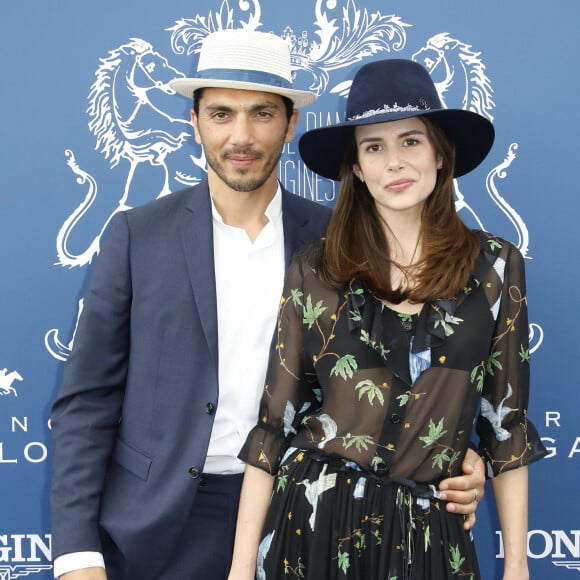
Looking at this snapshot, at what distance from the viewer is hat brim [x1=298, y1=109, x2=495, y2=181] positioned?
1559 millimetres

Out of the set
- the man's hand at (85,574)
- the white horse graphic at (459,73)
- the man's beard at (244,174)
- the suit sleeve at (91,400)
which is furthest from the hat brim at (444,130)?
the man's hand at (85,574)

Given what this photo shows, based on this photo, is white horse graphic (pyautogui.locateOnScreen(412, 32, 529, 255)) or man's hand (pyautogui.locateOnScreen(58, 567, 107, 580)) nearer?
man's hand (pyautogui.locateOnScreen(58, 567, 107, 580))

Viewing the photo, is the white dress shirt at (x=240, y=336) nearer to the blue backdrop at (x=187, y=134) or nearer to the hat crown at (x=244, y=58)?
the hat crown at (x=244, y=58)

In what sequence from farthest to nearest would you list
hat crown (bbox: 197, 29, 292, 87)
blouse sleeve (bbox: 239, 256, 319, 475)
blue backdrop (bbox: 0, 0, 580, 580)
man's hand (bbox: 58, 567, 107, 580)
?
blue backdrop (bbox: 0, 0, 580, 580), hat crown (bbox: 197, 29, 292, 87), man's hand (bbox: 58, 567, 107, 580), blouse sleeve (bbox: 239, 256, 319, 475)

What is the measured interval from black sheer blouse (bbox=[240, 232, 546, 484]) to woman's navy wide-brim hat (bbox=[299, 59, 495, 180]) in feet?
0.79

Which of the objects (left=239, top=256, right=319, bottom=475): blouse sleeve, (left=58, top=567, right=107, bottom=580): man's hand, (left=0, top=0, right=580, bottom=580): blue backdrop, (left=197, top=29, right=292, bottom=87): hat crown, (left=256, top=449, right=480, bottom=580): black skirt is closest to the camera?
(left=256, top=449, right=480, bottom=580): black skirt

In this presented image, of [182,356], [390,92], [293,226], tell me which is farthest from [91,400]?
[390,92]

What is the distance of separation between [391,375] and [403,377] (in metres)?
0.03

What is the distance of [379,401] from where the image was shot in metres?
1.49

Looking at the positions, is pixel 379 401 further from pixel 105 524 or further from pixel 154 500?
pixel 105 524

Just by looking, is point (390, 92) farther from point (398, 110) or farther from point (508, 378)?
point (508, 378)

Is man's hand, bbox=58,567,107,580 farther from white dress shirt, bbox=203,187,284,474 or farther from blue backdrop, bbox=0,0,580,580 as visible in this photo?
blue backdrop, bbox=0,0,580,580

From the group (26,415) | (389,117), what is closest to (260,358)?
(389,117)

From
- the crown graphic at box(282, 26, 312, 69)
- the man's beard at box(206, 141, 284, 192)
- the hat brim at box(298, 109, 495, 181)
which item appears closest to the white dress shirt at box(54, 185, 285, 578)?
the man's beard at box(206, 141, 284, 192)
